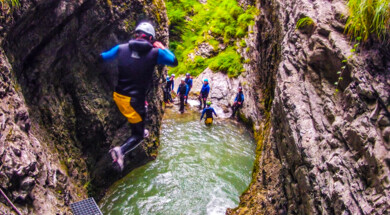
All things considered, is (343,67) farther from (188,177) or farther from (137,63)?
(188,177)

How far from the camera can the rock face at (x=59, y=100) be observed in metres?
3.98

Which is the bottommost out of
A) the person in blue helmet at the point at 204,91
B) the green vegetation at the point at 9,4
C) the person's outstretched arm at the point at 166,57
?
the person in blue helmet at the point at 204,91

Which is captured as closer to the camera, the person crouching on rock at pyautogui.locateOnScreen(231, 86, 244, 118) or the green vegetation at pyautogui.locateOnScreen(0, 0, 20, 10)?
the green vegetation at pyautogui.locateOnScreen(0, 0, 20, 10)

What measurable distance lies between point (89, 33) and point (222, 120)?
9701mm

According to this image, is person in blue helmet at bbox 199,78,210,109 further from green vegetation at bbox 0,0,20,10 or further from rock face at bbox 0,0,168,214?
green vegetation at bbox 0,0,20,10

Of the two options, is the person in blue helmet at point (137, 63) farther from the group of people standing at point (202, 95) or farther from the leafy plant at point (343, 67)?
the group of people standing at point (202, 95)

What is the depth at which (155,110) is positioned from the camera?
31.2 feet

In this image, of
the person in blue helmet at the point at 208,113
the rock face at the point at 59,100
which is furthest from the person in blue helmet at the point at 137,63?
the person in blue helmet at the point at 208,113

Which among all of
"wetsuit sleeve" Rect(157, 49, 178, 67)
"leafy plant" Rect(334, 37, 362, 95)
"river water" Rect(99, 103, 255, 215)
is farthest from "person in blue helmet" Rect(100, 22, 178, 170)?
"river water" Rect(99, 103, 255, 215)

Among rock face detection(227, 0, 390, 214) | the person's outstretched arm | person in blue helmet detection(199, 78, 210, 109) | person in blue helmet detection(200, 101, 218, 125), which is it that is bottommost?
person in blue helmet detection(200, 101, 218, 125)

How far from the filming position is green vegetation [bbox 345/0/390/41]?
151 inches

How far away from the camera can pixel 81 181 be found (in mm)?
6453

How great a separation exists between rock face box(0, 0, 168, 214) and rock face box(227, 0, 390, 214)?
410 cm

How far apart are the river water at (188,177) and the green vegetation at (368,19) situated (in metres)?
5.67
